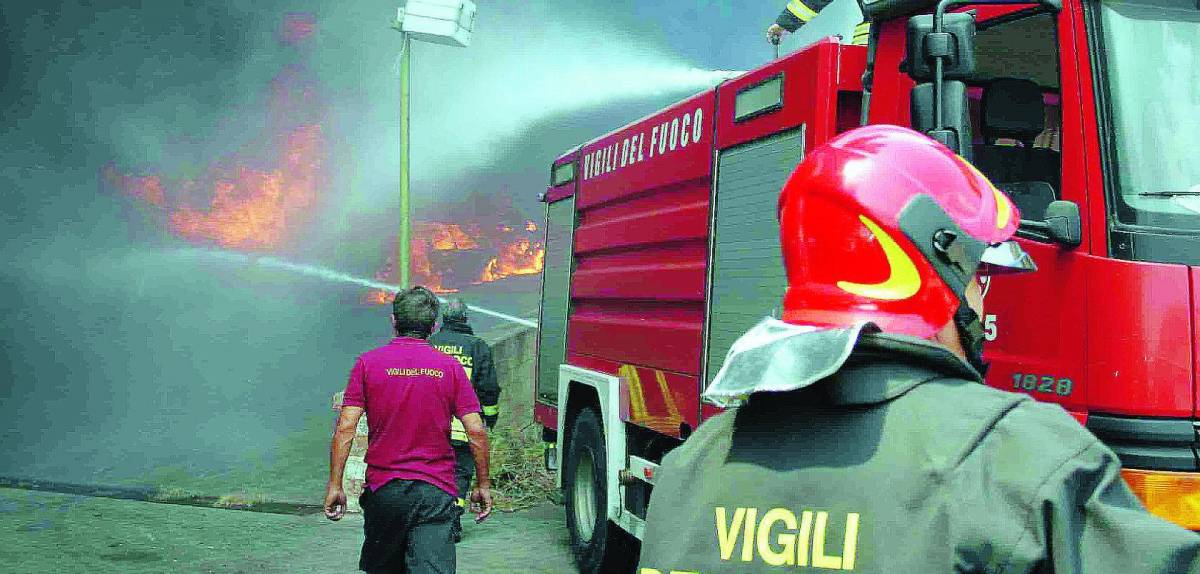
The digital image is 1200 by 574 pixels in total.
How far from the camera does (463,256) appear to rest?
27016mm

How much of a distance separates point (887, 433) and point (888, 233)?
12.9 inches

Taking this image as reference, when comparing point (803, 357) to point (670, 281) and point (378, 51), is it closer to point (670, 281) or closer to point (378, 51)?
point (670, 281)

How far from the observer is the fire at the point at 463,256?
87.5 ft

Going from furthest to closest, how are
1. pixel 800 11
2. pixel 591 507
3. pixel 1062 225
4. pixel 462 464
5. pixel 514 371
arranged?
pixel 514 371, pixel 800 11, pixel 462 464, pixel 591 507, pixel 1062 225

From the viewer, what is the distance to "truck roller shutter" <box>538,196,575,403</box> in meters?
8.43

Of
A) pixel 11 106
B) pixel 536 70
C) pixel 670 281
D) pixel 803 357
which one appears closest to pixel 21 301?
pixel 11 106

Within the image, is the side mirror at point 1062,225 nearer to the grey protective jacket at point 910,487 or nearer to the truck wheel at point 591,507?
the grey protective jacket at point 910,487

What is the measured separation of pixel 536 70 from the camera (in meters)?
25.9

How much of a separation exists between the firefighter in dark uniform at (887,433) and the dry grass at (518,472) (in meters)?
8.67

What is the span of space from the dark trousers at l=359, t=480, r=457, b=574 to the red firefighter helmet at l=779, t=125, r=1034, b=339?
381 centimetres

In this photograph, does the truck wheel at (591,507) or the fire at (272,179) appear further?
the fire at (272,179)

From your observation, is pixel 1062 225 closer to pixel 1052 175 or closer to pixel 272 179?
pixel 1052 175

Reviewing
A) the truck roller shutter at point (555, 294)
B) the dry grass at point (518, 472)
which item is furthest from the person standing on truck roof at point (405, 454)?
the dry grass at point (518, 472)

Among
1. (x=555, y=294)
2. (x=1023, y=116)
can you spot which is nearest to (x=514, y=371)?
(x=555, y=294)
